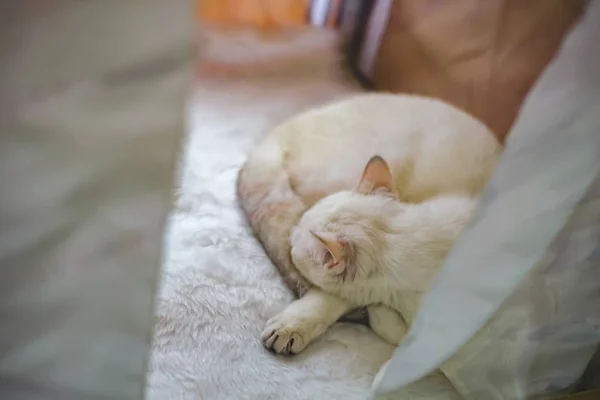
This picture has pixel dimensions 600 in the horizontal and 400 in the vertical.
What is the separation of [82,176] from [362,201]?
2.03ft

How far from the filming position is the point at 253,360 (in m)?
0.90

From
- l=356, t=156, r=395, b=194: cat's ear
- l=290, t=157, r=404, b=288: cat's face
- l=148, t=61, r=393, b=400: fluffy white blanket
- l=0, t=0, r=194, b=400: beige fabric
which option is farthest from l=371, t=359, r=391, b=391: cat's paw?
l=0, t=0, r=194, b=400: beige fabric

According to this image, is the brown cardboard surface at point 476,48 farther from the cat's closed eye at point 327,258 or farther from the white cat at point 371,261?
the cat's closed eye at point 327,258

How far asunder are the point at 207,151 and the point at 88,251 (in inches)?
33.9

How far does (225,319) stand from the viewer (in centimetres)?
96

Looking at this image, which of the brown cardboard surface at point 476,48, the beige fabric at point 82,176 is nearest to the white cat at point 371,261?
the brown cardboard surface at point 476,48

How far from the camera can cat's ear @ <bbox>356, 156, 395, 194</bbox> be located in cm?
103

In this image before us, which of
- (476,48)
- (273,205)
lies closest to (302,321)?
(273,205)

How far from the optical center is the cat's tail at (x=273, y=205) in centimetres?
106

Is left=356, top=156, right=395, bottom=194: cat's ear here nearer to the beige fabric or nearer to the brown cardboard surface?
the brown cardboard surface

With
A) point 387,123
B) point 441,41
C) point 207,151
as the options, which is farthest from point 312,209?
point 441,41

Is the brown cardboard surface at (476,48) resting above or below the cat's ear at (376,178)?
above

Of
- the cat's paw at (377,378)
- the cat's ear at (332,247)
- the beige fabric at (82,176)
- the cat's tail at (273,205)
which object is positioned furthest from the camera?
the cat's tail at (273,205)

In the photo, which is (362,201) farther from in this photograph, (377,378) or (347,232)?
(377,378)
